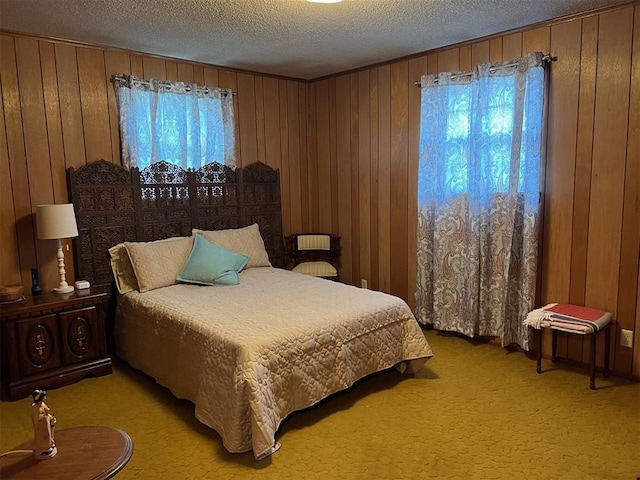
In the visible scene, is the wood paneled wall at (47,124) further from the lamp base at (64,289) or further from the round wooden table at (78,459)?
the round wooden table at (78,459)

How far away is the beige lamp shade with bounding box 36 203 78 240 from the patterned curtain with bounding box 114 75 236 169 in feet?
2.39

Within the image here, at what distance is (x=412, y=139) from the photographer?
4.23 metres

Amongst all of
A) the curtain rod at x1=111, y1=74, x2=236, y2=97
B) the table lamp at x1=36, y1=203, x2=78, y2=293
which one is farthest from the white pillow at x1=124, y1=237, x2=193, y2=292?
the curtain rod at x1=111, y1=74, x2=236, y2=97

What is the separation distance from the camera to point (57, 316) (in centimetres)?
318

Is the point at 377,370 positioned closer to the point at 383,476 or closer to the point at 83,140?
the point at 383,476

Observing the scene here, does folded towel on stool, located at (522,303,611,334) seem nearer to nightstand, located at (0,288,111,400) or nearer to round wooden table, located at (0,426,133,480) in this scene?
round wooden table, located at (0,426,133,480)

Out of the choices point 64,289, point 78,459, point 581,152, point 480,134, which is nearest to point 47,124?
point 64,289

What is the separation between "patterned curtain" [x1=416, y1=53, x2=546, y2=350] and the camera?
3430mm

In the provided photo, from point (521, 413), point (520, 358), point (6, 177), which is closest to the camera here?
point (521, 413)

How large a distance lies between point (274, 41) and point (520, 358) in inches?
122

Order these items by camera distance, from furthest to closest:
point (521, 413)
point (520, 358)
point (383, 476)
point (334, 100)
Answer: point (334, 100) < point (520, 358) < point (521, 413) < point (383, 476)

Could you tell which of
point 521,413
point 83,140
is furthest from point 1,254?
point 521,413

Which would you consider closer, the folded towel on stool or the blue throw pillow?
the folded towel on stool

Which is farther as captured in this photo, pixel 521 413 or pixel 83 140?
pixel 83 140
